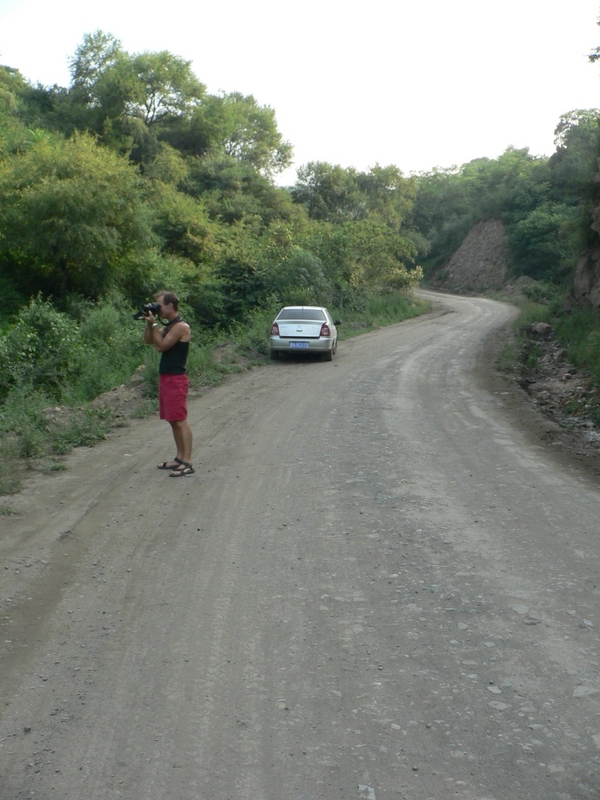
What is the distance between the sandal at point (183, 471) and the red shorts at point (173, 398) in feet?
1.63

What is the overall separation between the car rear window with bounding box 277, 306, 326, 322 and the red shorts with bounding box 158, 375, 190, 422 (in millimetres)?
11717

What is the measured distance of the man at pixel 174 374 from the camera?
810 cm

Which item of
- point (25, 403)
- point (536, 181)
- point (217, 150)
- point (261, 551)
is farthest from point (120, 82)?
point (261, 551)

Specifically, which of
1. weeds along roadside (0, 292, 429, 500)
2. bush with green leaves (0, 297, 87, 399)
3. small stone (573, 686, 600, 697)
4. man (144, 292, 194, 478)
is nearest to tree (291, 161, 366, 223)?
weeds along roadside (0, 292, 429, 500)

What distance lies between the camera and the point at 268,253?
1169 inches

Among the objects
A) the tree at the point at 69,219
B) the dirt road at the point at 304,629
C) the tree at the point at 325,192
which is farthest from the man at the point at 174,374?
the tree at the point at 325,192

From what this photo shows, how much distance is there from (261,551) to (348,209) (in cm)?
5481

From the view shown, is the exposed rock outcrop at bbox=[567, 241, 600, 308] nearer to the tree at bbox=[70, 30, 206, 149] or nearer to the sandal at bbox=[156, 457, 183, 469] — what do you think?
the sandal at bbox=[156, 457, 183, 469]

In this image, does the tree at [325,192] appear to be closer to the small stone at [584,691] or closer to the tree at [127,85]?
the tree at [127,85]

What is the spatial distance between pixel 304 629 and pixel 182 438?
4.10m

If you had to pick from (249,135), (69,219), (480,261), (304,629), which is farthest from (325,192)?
(304,629)

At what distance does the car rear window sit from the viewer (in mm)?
19828

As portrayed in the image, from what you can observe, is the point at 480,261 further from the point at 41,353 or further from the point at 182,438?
the point at 182,438

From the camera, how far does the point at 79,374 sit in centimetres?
1623
